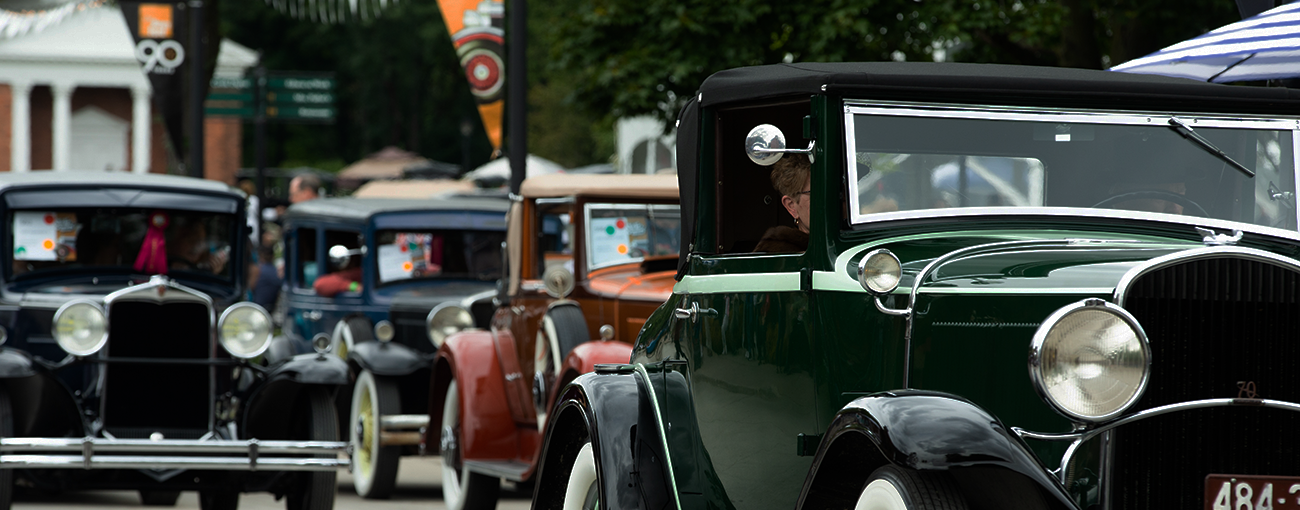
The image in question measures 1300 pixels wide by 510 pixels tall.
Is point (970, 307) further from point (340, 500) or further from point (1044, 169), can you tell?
point (340, 500)

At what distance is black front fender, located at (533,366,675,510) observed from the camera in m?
Result: 4.69

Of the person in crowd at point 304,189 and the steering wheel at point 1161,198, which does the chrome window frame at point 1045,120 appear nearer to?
the steering wheel at point 1161,198

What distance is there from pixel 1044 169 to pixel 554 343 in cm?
433

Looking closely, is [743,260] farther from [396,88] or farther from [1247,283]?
[396,88]

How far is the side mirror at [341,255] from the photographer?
431 inches

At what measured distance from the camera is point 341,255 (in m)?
11.0

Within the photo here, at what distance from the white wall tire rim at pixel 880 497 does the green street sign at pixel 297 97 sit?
2804 centimetres

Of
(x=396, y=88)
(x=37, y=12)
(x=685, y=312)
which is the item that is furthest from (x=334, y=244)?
(x=396, y=88)

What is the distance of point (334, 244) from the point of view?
40.7 ft

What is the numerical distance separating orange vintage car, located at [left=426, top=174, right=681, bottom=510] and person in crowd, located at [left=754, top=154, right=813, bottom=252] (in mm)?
3134

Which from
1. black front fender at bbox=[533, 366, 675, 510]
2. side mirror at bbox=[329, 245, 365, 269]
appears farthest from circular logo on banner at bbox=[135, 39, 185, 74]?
black front fender at bbox=[533, 366, 675, 510]

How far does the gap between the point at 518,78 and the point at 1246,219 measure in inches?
279

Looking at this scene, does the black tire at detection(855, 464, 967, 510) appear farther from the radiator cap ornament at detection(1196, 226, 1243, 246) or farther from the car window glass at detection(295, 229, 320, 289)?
the car window glass at detection(295, 229, 320, 289)

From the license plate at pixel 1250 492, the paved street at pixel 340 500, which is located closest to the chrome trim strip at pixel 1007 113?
the license plate at pixel 1250 492
